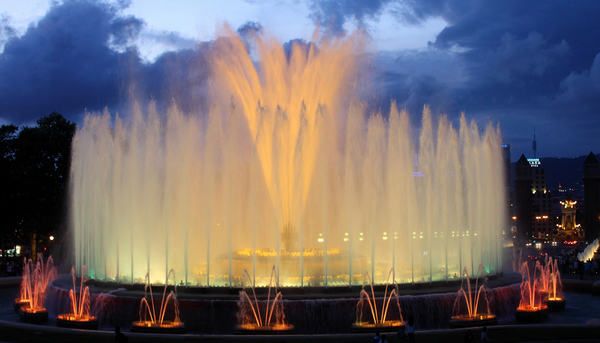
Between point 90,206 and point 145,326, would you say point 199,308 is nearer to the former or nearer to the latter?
point 145,326

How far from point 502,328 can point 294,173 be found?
1110cm

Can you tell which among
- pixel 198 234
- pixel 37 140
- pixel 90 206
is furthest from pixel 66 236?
pixel 90 206

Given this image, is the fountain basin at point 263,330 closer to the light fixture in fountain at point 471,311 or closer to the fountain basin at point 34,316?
the light fixture in fountain at point 471,311

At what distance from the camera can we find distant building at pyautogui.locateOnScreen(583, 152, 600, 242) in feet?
308

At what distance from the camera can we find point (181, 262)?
26.3 metres

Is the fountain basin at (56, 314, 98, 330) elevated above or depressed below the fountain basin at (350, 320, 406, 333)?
above

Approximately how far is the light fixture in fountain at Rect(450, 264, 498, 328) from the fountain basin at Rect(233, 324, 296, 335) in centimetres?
481

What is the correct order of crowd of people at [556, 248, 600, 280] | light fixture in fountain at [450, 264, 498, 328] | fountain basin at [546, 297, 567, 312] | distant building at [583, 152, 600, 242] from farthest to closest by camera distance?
1. distant building at [583, 152, 600, 242]
2. crowd of people at [556, 248, 600, 280]
3. fountain basin at [546, 297, 567, 312]
4. light fixture in fountain at [450, 264, 498, 328]

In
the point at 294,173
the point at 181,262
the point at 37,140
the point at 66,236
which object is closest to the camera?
the point at 294,173

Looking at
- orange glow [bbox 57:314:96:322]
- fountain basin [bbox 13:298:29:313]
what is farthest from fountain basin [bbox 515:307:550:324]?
fountain basin [bbox 13:298:29:313]

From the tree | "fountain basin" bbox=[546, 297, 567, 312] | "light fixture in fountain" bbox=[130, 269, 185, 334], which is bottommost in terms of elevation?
"fountain basin" bbox=[546, 297, 567, 312]

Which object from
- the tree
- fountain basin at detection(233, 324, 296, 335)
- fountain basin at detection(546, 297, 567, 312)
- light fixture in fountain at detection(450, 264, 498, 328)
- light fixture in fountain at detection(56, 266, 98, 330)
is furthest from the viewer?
the tree

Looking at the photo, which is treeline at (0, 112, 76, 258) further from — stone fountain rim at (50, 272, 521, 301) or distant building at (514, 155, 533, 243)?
distant building at (514, 155, 533, 243)

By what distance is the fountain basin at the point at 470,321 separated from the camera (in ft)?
52.6
